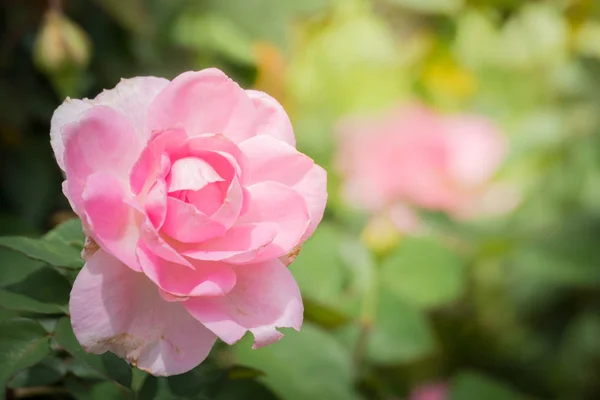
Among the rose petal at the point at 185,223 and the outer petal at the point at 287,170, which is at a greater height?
the outer petal at the point at 287,170

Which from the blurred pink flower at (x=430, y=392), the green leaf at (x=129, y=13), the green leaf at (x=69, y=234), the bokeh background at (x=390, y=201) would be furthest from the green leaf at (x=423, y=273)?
the green leaf at (x=69, y=234)

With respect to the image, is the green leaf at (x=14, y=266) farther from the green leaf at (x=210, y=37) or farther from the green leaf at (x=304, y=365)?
the green leaf at (x=210, y=37)

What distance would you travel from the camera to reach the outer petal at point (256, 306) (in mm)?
290

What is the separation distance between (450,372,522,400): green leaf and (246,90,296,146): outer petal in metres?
0.48

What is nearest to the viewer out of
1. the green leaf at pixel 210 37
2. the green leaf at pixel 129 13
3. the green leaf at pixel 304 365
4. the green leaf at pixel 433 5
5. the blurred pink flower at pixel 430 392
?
the green leaf at pixel 304 365

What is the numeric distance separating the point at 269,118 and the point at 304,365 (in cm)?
25

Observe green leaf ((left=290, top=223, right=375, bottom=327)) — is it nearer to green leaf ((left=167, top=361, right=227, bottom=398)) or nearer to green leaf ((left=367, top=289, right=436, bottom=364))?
green leaf ((left=367, top=289, right=436, bottom=364))

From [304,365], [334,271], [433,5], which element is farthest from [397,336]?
[433,5]

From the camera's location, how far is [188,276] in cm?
30

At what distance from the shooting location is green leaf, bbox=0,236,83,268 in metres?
0.31

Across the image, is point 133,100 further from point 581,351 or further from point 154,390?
point 581,351

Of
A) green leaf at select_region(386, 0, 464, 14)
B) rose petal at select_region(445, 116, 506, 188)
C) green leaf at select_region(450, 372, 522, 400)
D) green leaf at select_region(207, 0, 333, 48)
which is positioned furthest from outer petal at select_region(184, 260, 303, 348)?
green leaf at select_region(386, 0, 464, 14)

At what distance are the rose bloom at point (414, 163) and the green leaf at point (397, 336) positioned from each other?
0.68 ft

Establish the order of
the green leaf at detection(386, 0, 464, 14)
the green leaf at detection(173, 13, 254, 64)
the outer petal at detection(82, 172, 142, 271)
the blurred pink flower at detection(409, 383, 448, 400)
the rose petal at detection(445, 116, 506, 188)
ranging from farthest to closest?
1. the green leaf at detection(386, 0, 464, 14)
2. the rose petal at detection(445, 116, 506, 188)
3. the blurred pink flower at detection(409, 383, 448, 400)
4. the green leaf at detection(173, 13, 254, 64)
5. the outer petal at detection(82, 172, 142, 271)
